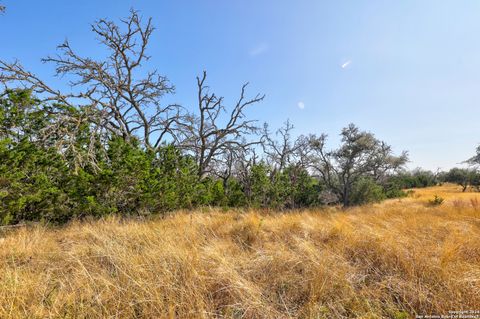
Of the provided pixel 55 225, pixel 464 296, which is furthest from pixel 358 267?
pixel 55 225

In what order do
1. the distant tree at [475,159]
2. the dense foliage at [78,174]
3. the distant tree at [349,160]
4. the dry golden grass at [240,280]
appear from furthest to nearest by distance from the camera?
the distant tree at [475,159] → the distant tree at [349,160] → the dense foliage at [78,174] → the dry golden grass at [240,280]

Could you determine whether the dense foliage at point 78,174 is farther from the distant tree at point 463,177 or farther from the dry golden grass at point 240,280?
the distant tree at point 463,177

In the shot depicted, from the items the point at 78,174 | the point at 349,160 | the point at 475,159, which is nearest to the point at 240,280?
the point at 78,174

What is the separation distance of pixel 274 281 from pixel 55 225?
592 cm

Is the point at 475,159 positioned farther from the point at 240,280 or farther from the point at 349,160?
the point at 240,280

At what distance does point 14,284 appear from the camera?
2.25 metres

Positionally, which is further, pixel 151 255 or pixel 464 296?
pixel 151 255

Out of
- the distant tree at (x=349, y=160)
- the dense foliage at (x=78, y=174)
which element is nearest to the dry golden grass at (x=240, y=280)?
the dense foliage at (x=78, y=174)

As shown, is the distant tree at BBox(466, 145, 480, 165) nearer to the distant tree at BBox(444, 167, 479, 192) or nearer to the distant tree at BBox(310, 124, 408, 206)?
the distant tree at BBox(444, 167, 479, 192)

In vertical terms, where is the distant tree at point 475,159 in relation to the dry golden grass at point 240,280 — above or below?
above

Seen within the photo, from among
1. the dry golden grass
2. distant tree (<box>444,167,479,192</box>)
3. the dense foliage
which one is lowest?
distant tree (<box>444,167,479,192</box>)

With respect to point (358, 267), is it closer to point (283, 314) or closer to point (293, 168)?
point (283, 314)

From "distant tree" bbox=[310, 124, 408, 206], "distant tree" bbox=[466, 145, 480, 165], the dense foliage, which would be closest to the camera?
the dense foliage

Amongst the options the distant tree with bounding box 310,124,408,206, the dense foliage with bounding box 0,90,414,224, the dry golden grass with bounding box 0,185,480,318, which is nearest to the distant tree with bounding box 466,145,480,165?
the distant tree with bounding box 310,124,408,206
